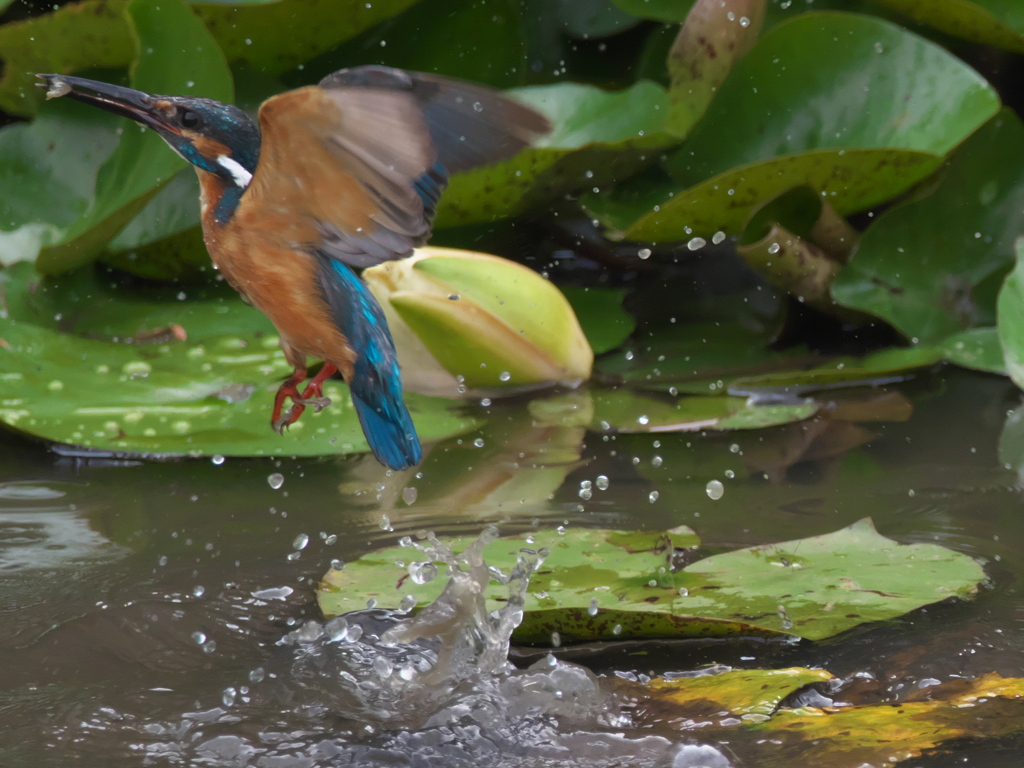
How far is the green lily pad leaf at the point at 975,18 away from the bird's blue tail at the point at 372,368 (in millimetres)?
984

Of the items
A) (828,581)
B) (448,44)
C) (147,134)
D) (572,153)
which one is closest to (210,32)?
(147,134)

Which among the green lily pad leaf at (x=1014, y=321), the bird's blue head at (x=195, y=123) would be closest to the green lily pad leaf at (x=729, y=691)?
the bird's blue head at (x=195, y=123)

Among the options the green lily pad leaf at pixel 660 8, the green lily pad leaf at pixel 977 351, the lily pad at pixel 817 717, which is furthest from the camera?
the green lily pad leaf at pixel 660 8

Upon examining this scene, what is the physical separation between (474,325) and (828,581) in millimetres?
486

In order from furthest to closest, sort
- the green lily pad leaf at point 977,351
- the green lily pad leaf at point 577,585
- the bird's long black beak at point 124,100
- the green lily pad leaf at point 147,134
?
the green lily pad leaf at point 977,351, the green lily pad leaf at point 147,134, the green lily pad leaf at point 577,585, the bird's long black beak at point 124,100

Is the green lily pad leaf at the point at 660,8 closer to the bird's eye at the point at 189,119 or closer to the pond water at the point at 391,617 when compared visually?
the pond water at the point at 391,617

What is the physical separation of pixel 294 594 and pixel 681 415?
1.50ft

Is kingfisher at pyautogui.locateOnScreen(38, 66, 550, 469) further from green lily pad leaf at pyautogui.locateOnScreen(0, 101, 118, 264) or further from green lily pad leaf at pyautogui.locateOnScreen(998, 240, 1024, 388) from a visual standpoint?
green lily pad leaf at pyautogui.locateOnScreen(0, 101, 118, 264)

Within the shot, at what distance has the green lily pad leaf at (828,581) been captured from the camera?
688mm

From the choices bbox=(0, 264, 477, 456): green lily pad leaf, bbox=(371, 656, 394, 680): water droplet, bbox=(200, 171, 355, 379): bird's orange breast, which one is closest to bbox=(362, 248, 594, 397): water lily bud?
bbox=(0, 264, 477, 456): green lily pad leaf

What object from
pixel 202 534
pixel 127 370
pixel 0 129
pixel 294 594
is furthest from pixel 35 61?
pixel 294 594

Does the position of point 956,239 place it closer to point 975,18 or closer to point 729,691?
point 975,18

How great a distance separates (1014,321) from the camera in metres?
1.05

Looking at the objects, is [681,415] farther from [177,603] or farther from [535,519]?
[177,603]
